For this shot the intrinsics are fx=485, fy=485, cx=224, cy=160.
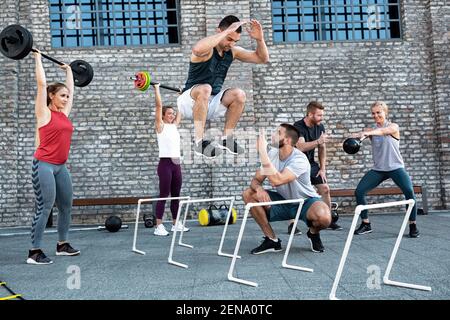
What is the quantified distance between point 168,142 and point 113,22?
14.3 ft

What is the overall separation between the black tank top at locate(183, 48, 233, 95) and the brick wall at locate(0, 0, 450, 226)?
19.1 feet

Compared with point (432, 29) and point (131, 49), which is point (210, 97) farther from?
point (432, 29)

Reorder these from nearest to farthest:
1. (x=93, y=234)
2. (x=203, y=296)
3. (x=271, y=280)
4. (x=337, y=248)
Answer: (x=203, y=296), (x=271, y=280), (x=337, y=248), (x=93, y=234)

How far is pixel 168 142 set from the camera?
6508 mm

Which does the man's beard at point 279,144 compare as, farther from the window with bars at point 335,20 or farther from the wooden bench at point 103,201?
the window with bars at point 335,20

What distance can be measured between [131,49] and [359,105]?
15.1ft

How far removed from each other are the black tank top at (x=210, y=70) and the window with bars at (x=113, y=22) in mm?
6604

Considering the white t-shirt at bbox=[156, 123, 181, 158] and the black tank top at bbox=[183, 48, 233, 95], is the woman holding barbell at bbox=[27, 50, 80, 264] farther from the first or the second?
the white t-shirt at bbox=[156, 123, 181, 158]

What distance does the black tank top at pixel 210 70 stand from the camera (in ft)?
10.5

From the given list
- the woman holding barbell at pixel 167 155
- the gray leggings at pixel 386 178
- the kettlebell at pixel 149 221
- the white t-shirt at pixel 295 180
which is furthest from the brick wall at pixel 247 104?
the white t-shirt at pixel 295 180

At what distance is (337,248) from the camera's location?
4.87m

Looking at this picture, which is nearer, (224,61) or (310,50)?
(224,61)

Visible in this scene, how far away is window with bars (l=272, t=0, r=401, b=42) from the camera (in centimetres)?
987
